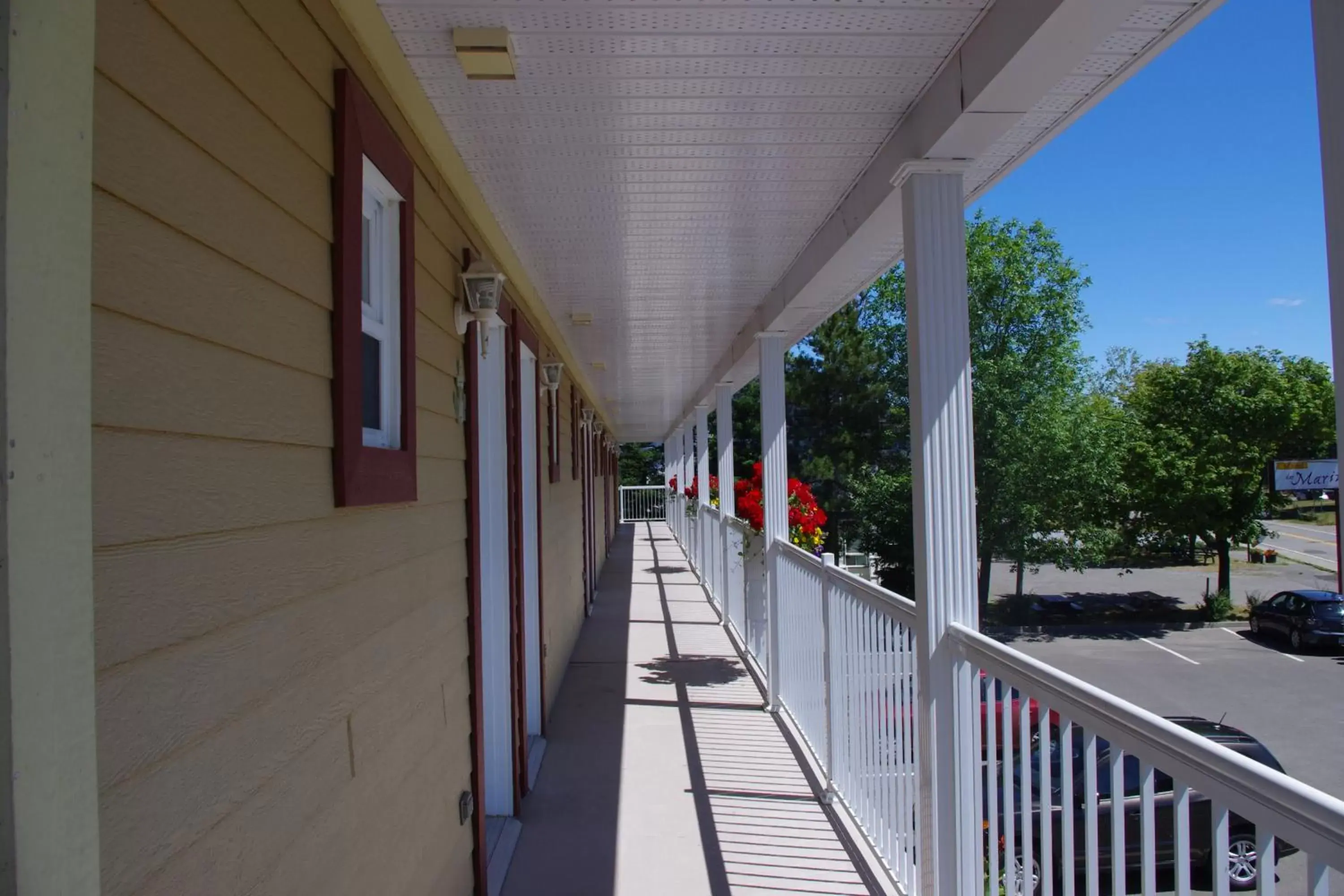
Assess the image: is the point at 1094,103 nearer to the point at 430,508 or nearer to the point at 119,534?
the point at 430,508

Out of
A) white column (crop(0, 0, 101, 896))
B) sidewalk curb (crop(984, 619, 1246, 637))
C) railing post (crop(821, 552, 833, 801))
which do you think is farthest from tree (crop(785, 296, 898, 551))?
white column (crop(0, 0, 101, 896))

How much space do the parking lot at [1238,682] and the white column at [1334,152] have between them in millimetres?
9465

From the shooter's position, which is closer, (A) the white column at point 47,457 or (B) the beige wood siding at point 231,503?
(A) the white column at point 47,457

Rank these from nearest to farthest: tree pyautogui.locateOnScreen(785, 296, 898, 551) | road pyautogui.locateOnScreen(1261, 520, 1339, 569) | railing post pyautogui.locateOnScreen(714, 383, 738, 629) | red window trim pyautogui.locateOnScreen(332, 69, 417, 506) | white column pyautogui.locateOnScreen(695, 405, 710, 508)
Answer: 1. red window trim pyautogui.locateOnScreen(332, 69, 417, 506)
2. railing post pyautogui.locateOnScreen(714, 383, 738, 629)
3. white column pyautogui.locateOnScreen(695, 405, 710, 508)
4. tree pyautogui.locateOnScreen(785, 296, 898, 551)
5. road pyautogui.locateOnScreen(1261, 520, 1339, 569)

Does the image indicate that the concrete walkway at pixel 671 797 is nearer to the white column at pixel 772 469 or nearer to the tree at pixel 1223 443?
the white column at pixel 772 469

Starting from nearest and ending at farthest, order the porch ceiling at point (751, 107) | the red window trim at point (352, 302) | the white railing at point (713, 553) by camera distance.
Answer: the red window trim at point (352, 302) < the porch ceiling at point (751, 107) < the white railing at point (713, 553)

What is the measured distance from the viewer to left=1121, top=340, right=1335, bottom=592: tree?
20.9 m

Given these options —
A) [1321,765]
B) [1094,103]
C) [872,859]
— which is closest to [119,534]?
[1094,103]

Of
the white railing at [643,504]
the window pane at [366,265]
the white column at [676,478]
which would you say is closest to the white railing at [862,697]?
the window pane at [366,265]

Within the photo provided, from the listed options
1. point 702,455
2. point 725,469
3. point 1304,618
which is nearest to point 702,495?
point 702,455

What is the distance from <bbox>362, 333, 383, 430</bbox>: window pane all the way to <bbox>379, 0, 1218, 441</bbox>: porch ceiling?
733 millimetres

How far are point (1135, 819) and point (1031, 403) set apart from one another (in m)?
15.6

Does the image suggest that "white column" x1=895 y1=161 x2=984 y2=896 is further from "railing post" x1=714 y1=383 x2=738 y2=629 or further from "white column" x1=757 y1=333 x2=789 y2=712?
"railing post" x1=714 y1=383 x2=738 y2=629

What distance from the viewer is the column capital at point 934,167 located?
7.96ft
